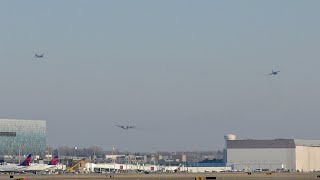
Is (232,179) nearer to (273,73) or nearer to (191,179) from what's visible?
(191,179)

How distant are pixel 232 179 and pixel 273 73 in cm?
2224

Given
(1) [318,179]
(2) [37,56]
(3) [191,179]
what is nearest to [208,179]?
(3) [191,179]

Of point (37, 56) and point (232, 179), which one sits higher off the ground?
point (37, 56)

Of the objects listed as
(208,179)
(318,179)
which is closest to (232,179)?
(208,179)

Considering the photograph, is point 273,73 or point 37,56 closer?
point 37,56

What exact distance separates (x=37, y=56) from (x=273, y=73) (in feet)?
151

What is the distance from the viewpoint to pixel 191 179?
157 metres

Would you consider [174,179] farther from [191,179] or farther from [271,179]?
[271,179]

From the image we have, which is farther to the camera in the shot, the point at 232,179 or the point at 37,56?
the point at 232,179

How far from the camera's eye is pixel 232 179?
6152 inches

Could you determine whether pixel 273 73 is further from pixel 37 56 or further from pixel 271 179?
pixel 37 56

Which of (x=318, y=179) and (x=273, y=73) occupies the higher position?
(x=273, y=73)

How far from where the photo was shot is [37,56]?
5694 inches

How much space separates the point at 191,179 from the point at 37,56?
36427 mm
